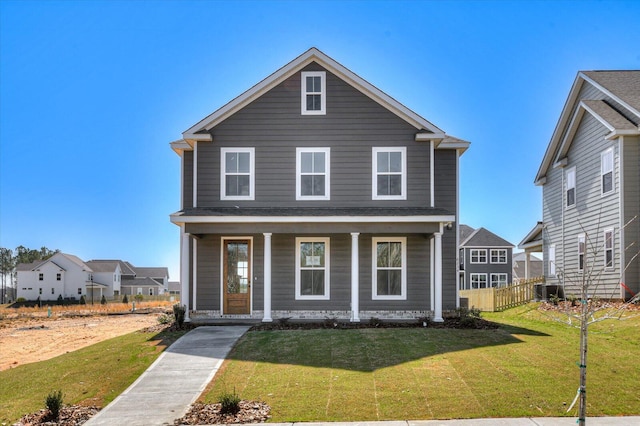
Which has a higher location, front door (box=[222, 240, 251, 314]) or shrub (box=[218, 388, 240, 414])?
front door (box=[222, 240, 251, 314])

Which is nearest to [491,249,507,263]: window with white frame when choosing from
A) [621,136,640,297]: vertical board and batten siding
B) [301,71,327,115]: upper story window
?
[621,136,640,297]: vertical board and batten siding

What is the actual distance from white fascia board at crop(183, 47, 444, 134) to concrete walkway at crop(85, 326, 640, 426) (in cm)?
734

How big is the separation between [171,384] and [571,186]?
20.0 meters

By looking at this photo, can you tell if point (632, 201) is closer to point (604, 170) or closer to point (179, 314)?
point (604, 170)

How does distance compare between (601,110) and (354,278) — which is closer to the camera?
(354,278)

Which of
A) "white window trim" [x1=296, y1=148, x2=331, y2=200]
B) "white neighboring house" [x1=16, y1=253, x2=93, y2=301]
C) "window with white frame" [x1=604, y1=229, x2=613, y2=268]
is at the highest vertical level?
"white window trim" [x1=296, y1=148, x2=331, y2=200]

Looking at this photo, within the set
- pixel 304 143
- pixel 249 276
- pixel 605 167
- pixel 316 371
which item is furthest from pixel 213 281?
pixel 605 167

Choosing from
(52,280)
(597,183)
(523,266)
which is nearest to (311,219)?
(597,183)

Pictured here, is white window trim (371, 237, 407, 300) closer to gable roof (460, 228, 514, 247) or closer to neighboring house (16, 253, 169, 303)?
gable roof (460, 228, 514, 247)

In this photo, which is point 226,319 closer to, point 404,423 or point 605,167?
point 404,423

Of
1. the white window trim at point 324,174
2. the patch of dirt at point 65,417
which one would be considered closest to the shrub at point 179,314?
the white window trim at point 324,174

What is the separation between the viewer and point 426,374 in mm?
11383

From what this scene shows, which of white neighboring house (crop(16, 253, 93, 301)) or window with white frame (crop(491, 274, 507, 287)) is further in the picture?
white neighboring house (crop(16, 253, 93, 301))

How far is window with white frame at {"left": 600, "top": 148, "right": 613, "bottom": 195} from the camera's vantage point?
20981mm
